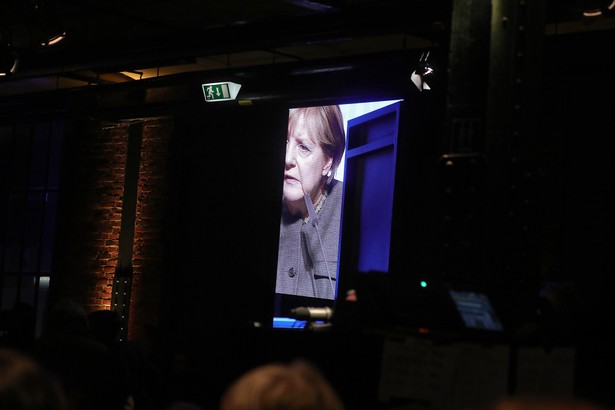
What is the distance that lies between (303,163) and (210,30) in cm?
168

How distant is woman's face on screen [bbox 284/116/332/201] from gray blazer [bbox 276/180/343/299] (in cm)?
20

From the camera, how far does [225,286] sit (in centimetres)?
980

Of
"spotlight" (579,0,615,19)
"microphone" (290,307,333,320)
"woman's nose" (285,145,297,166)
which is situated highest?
"spotlight" (579,0,615,19)

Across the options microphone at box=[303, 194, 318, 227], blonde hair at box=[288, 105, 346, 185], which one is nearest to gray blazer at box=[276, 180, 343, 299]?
microphone at box=[303, 194, 318, 227]

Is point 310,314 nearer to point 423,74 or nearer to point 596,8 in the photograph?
point 596,8

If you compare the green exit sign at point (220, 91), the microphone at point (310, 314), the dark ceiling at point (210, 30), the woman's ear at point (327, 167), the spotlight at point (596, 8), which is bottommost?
the microphone at point (310, 314)

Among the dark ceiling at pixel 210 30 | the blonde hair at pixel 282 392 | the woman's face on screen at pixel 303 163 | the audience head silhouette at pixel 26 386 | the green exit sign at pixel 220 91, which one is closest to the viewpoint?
the audience head silhouette at pixel 26 386

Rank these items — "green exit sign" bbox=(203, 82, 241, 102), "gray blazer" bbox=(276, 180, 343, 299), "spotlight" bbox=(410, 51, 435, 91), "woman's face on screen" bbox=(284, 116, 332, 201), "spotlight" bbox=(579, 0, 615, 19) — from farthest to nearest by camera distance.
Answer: "green exit sign" bbox=(203, 82, 241, 102)
"woman's face on screen" bbox=(284, 116, 332, 201)
"gray blazer" bbox=(276, 180, 343, 299)
"spotlight" bbox=(410, 51, 435, 91)
"spotlight" bbox=(579, 0, 615, 19)

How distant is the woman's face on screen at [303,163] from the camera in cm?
889

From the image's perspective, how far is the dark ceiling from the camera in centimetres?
705

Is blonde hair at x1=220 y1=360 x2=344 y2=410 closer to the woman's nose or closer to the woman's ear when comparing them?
the woman's ear

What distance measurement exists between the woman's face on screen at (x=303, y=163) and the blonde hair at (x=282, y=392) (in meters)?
7.18

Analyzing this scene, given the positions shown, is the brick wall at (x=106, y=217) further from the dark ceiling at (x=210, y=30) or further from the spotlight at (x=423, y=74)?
the spotlight at (x=423, y=74)

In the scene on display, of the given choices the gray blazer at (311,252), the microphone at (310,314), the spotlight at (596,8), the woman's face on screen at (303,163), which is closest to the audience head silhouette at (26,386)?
the microphone at (310,314)
